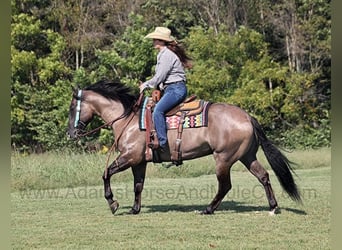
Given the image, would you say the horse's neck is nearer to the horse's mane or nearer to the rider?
the horse's mane

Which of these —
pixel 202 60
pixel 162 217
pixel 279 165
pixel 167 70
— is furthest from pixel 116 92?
pixel 202 60

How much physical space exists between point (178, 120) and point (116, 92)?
102 cm

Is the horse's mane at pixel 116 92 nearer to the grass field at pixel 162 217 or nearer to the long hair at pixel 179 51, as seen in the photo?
the long hair at pixel 179 51

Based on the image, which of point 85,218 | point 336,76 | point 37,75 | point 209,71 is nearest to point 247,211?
point 85,218

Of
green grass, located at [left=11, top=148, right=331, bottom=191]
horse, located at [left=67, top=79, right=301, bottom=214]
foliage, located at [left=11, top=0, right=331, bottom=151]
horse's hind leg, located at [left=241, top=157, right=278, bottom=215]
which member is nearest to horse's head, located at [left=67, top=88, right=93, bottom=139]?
horse, located at [left=67, top=79, right=301, bottom=214]

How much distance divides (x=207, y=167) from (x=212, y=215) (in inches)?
302

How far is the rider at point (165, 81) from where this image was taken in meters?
6.83

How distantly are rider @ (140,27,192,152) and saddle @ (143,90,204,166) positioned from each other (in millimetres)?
73

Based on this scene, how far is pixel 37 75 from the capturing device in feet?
78.5

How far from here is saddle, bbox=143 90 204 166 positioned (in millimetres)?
6922

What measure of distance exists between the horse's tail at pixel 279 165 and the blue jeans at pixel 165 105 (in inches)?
37.4

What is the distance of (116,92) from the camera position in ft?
24.6

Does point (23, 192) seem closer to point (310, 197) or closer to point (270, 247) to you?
point (310, 197)

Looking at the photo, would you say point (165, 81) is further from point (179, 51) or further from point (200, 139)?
point (200, 139)
